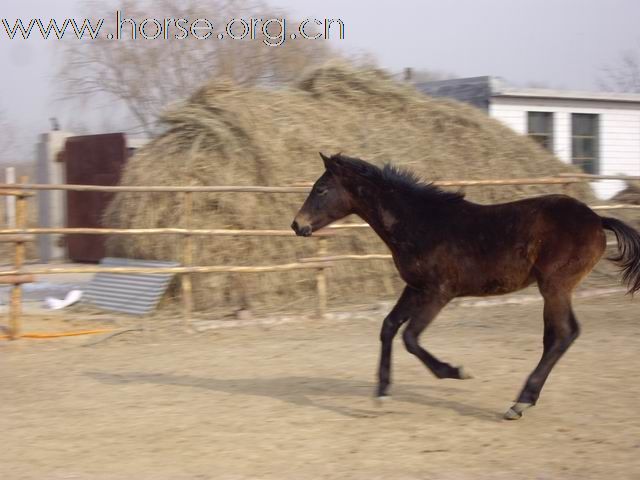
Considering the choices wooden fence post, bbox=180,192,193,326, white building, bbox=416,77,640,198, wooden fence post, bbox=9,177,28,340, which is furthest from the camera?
white building, bbox=416,77,640,198

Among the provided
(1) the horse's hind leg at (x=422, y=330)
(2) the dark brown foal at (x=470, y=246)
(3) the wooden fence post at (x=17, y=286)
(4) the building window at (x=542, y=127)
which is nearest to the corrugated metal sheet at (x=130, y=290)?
(3) the wooden fence post at (x=17, y=286)

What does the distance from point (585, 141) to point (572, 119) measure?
0.58 metres

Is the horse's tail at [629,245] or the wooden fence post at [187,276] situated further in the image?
the wooden fence post at [187,276]

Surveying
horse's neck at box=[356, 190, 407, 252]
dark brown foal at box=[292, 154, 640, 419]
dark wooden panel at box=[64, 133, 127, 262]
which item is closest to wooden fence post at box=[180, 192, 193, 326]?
dark brown foal at box=[292, 154, 640, 419]

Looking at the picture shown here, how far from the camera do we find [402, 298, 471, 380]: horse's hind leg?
541cm

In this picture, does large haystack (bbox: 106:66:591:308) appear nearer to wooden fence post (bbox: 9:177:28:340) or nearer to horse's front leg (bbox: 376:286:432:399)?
wooden fence post (bbox: 9:177:28:340)

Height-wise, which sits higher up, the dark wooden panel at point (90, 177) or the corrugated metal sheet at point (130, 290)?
the dark wooden panel at point (90, 177)

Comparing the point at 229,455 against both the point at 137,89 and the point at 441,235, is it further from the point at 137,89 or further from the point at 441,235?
the point at 137,89

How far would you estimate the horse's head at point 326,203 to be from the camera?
586 cm

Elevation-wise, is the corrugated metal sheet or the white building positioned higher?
the white building

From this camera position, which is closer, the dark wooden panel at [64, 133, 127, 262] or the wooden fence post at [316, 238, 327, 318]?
the wooden fence post at [316, 238, 327, 318]

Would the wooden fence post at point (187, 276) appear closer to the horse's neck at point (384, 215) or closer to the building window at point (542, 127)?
the horse's neck at point (384, 215)

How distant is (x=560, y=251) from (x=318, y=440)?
1953mm

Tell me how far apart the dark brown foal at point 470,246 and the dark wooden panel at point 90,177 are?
29.6ft
